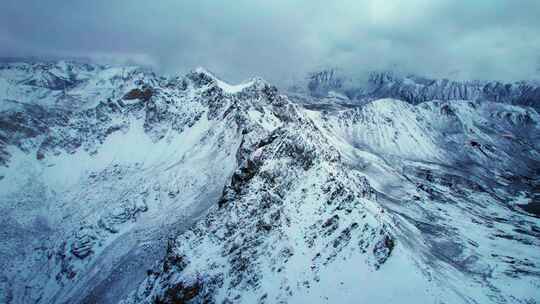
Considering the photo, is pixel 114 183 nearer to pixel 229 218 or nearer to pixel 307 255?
pixel 229 218

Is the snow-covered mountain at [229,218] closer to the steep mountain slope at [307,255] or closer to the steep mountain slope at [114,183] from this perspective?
the steep mountain slope at [307,255]

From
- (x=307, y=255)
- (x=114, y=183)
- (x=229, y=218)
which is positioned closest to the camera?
(x=307, y=255)

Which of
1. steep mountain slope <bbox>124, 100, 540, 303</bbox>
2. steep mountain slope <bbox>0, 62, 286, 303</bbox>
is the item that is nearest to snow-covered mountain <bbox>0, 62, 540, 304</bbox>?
steep mountain slope <bbox>124, 100, 540, 303</bbox>

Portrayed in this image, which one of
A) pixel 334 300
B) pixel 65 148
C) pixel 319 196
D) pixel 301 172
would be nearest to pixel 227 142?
pixel 301 172

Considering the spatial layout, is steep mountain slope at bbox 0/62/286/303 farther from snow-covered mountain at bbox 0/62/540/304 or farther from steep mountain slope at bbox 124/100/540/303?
steep mountain slope at bbox 124/100/540/303

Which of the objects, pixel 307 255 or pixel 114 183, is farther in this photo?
pixel 114 183

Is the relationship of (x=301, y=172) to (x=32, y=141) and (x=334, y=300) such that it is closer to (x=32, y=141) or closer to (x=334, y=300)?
(x=334, y=300)

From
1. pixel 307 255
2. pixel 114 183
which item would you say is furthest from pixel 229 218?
pixel 114 183

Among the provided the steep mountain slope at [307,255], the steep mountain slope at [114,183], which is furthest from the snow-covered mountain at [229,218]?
the steep mountain slope at [114,183]

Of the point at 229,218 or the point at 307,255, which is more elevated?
the point at 229,218
